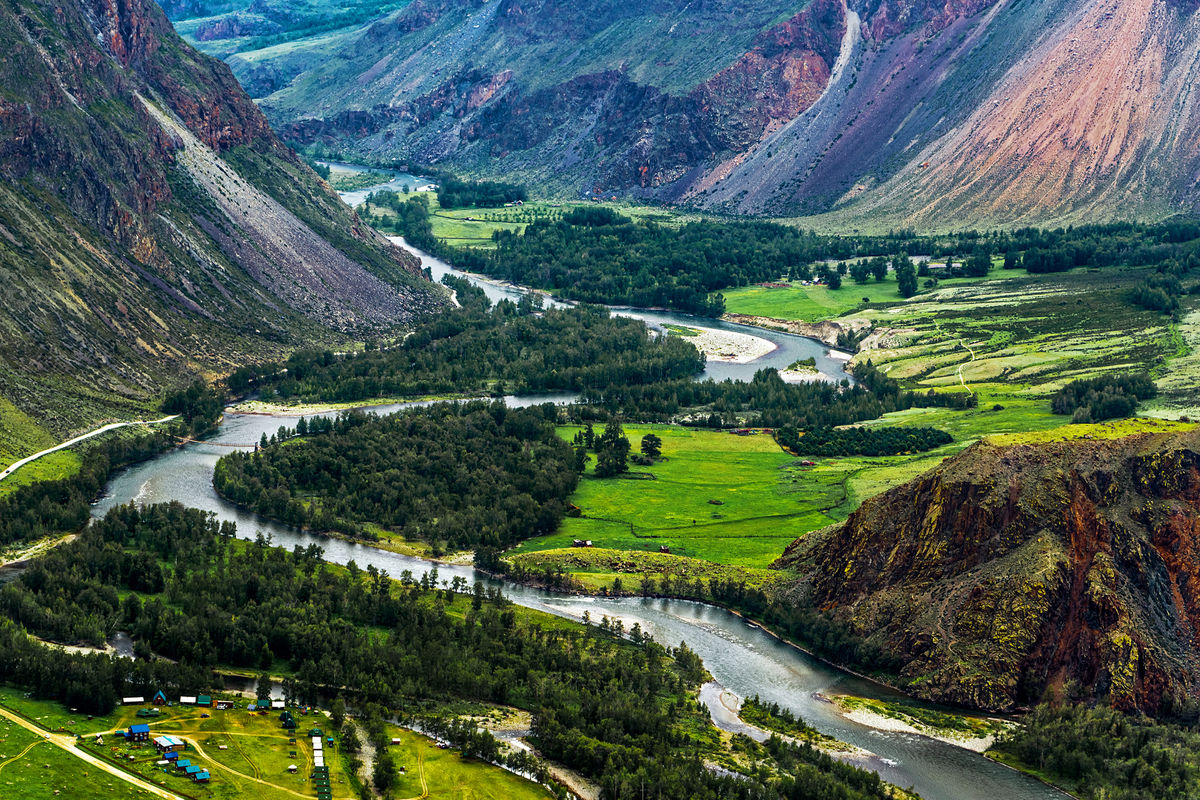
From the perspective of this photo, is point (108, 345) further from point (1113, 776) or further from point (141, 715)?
point (1113, 776)

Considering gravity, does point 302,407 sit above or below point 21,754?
above

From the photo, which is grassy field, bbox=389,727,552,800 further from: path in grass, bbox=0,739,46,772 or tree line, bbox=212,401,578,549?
tree line, bbox=212,401,578,549

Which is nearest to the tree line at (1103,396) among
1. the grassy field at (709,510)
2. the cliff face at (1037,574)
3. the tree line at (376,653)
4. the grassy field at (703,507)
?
the grassy field at (709,510)

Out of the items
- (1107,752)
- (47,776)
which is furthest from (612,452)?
(47,776)

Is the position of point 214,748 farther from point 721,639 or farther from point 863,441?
point 863,441

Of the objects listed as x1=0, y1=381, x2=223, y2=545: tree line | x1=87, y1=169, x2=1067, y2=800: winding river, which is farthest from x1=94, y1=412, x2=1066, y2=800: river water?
x1=0, y1=381, x2=223, y2=545: tree line
